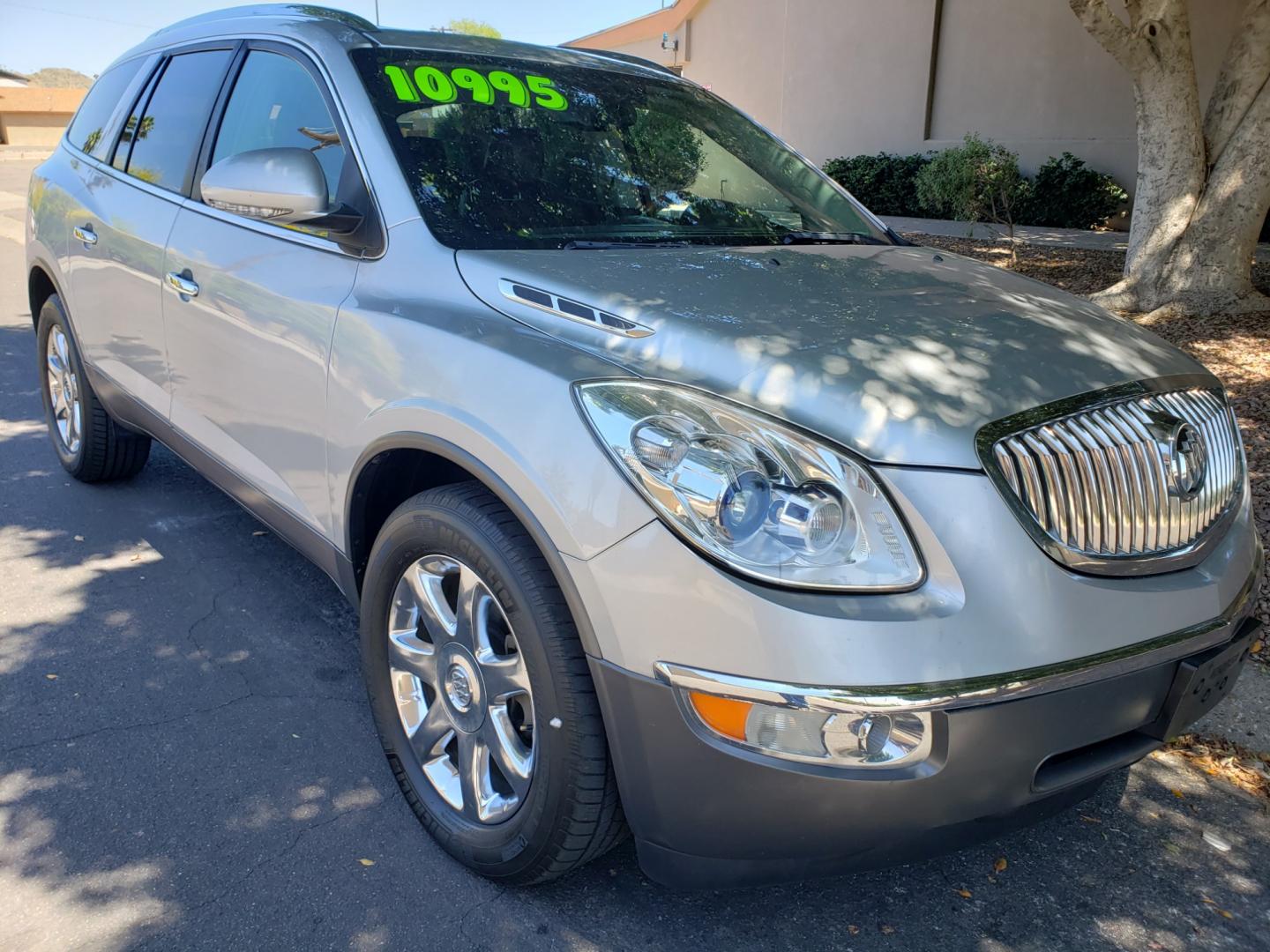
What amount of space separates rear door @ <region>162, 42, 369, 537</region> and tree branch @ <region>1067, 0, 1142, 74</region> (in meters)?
6.14

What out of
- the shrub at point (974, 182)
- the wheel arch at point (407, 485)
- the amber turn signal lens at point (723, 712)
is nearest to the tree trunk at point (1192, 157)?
the shrub at point (974, 182)

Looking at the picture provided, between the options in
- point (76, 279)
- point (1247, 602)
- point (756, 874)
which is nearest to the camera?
point (756, 874)

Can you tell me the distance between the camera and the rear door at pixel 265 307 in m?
2.91

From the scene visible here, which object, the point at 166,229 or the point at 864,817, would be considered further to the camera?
the point at 166,229

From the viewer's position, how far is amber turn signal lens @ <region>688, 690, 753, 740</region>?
1.89 meters

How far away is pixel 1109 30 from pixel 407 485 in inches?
271

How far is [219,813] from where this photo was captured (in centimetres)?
274

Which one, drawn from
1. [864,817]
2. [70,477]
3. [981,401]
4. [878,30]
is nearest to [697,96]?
[981,401]

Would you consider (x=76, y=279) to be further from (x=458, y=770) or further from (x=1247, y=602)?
(x=1247, y=602)

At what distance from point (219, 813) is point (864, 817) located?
1728mm

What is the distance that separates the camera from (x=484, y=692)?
96.4 inches

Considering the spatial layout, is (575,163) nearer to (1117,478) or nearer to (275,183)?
(275,183)

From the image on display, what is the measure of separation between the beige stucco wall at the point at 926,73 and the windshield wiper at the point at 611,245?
1366cm

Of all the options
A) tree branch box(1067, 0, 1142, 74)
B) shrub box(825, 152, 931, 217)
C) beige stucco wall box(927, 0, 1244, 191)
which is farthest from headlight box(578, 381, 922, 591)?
shrub box(825, 152, 931, 217)
